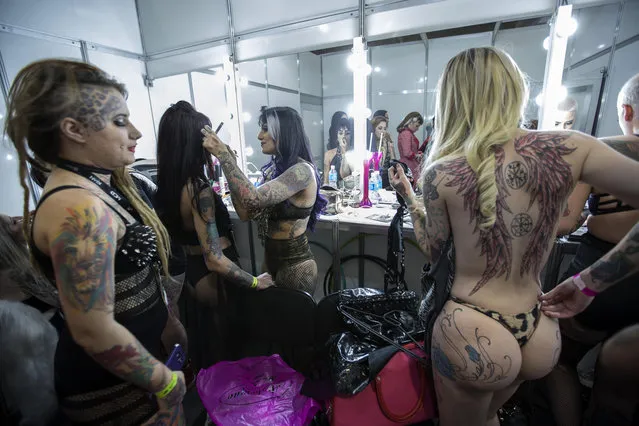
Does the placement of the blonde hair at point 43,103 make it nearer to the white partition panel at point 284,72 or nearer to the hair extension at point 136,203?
the hair extension at point 136,203

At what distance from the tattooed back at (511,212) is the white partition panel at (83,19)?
3594 mm

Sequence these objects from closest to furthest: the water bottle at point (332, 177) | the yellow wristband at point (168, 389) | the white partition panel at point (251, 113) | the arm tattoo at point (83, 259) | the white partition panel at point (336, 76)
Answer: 1. the arm tattoo at point (83, 259)
2. the yellow wristband at point (168, 389)
3. the water bottle at point (332, 177)
4. the white partition panel at point (336, 76)
5. the white partition panel at point (251, 113)

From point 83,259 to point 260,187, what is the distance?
2.94ft

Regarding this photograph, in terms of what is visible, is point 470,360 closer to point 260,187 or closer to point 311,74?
point 260,187

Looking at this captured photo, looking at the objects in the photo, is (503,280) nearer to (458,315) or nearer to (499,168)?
(458,315)

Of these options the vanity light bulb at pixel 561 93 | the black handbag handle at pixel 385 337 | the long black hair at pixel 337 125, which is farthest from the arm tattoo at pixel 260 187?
the vanity light bulb at pixel 561 93

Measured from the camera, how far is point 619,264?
2.70ft

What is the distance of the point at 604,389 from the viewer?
1.15m

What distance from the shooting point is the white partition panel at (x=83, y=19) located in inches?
93.2

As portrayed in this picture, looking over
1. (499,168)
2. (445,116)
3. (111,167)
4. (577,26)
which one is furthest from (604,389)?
(577,26)

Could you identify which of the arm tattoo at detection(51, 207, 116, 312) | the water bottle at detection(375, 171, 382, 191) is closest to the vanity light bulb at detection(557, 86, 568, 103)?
the water bottle at detection(375, 171, 382, 191)

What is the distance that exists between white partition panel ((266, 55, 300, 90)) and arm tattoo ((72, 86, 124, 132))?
333 cm

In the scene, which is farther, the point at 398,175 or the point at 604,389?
the point at 398,175

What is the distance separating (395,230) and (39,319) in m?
1.64
